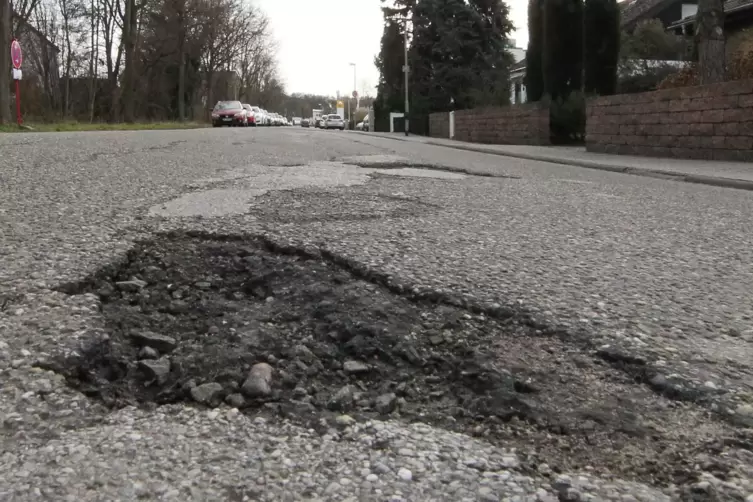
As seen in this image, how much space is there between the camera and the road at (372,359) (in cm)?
155

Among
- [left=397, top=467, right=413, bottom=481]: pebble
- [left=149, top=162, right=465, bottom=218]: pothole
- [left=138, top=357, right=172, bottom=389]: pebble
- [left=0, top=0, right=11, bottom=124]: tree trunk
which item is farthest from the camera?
[left=0, top=0, right=11, bottom=124]: tree trunk

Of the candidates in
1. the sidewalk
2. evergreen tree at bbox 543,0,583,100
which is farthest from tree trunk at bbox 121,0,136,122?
the sidewalk

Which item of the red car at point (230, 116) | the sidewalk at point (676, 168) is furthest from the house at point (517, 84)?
the sidewalk at point (676, 168)

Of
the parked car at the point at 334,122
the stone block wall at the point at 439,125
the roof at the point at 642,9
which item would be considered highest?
the roof at the point at 642,9

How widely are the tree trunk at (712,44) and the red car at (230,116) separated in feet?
110

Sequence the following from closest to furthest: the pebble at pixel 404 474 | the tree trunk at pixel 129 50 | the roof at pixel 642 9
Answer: the pebble at pixel 404 474 → the tree trunk at pixel 129 50 → the roof at pixel 642 9

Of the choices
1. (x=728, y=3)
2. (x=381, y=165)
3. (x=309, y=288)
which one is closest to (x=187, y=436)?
(x=309, y=288)

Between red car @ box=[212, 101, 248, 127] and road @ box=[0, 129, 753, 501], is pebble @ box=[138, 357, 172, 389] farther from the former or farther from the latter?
red car @ box=[212, 101, 248, 127]

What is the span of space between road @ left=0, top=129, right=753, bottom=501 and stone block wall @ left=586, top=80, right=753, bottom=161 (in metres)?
8.25

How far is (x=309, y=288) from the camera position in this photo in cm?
286

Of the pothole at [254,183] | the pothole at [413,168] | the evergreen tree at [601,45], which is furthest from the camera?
the evergreen tree at [601,45]

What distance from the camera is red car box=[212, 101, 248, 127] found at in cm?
4319

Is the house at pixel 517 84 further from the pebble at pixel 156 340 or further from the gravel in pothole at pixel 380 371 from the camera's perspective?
the pebble at pixel 156 340

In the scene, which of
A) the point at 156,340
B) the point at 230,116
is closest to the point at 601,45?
the point at 156,340
